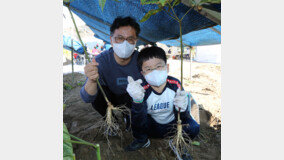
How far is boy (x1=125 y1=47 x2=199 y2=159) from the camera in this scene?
5.24ft

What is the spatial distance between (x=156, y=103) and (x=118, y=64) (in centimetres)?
86

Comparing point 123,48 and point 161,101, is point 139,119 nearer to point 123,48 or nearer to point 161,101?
point 161,101


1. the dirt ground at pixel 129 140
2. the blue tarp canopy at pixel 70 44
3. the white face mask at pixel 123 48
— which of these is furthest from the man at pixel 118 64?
the blue tarp canopy at pixel 70 44

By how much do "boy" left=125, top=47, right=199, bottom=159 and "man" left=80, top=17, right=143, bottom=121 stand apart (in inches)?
14.0

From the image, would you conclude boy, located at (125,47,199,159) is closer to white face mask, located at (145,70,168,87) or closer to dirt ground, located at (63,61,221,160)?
white face mask, located at (145,70,168,87)

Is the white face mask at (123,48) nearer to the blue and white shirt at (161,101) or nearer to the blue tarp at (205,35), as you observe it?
the blue and white shirt at (161,101)

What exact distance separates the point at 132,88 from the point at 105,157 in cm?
91

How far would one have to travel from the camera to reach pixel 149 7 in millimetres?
1951

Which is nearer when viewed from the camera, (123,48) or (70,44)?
(123,48)

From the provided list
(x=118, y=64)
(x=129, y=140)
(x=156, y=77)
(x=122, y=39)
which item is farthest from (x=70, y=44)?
(x=156, y=77)

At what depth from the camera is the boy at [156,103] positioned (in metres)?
1.60

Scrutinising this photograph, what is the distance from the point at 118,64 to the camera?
217 cm

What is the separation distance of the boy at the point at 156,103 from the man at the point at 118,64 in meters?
0.35

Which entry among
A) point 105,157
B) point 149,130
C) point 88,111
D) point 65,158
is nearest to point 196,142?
point 149,130
